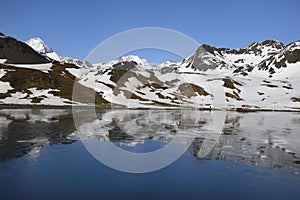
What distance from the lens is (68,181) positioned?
1627 centimetres

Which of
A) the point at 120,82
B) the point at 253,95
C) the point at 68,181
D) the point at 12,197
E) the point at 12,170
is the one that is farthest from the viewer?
the point at 253,95

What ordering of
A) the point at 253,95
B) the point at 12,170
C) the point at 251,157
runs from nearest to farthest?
1. the point at 12,170
2. the point at 251,157
3. the point at 253,95

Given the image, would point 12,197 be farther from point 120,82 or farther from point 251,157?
point 120,82

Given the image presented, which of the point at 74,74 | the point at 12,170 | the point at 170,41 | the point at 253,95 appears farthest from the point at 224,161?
the point at 253,95

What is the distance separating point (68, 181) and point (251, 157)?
47.4ft

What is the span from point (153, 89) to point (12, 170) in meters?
159

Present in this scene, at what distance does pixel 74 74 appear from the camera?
177750 mm

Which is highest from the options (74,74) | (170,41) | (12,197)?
(74,74)

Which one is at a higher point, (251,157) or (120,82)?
(120,82)

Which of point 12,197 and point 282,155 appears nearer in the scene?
point 12,197
